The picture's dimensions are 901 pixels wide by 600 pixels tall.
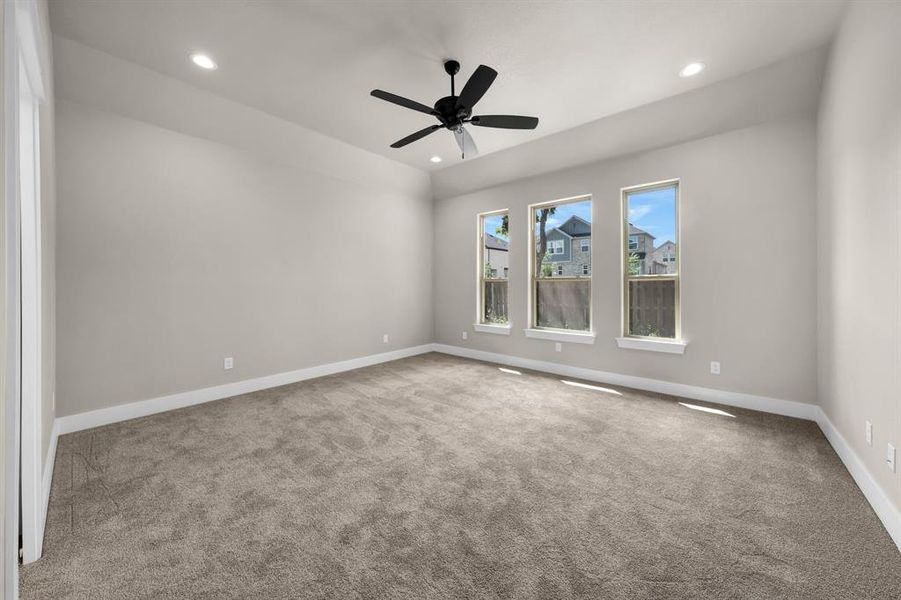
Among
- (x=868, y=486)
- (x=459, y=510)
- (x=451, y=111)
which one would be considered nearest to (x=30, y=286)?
(x=459, y=510)

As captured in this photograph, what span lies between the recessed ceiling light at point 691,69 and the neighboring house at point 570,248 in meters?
1.91

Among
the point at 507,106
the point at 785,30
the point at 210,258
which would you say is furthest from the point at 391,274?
the point at 785,30

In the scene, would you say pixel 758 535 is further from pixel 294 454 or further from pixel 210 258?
pixel 210 258

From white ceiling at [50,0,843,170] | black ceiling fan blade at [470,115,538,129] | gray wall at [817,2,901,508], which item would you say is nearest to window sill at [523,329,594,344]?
gray wall at [817,2,901,508]

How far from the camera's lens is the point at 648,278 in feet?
14.2

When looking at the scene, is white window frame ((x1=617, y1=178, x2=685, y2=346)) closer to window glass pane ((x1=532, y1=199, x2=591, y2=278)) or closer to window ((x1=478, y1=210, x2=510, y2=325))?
window glass pane ((x1=532, y1=199, x2=591, y2=278))

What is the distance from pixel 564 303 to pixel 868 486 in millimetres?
3296

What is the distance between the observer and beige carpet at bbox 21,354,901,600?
1535 millimetres

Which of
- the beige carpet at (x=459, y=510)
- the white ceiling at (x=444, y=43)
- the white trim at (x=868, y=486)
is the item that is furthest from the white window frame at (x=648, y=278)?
the white trim at (x=868, y=486)

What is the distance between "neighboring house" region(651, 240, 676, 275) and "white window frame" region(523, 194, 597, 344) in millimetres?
761

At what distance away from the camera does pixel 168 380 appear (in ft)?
12.0

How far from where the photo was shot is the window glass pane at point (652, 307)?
4.20 m

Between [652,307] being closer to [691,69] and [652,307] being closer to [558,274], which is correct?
[558,274]

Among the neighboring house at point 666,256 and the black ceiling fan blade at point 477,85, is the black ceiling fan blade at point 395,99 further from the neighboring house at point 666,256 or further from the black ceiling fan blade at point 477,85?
the neighboring house at point 666,256
